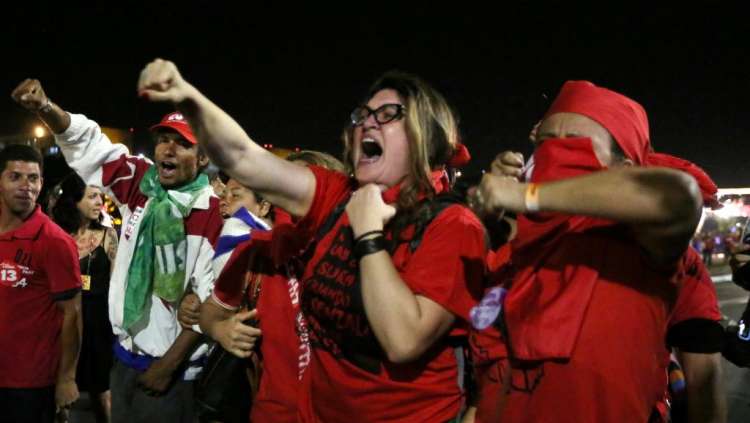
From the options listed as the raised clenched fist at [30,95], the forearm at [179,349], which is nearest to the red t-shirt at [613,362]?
the forearm at [179,349]

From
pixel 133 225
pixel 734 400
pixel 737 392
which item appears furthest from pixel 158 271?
pixel 737 392

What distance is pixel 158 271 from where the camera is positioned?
149 inches

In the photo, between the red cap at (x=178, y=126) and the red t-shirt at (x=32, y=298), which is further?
the red t-shirt at (x=32, y=298)

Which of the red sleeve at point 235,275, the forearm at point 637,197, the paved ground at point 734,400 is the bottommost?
the paved ground at point 734,400

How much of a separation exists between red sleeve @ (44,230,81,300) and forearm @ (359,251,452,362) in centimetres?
335

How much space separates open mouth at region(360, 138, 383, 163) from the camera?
2.38 meters

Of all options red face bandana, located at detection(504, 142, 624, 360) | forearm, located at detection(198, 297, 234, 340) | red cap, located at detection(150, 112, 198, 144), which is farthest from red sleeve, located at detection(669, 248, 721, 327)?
red cap, located at detection(150, 112, 198, 144)

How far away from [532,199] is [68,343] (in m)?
4.14

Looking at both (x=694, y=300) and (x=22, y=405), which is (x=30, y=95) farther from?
(x=694, y=300)

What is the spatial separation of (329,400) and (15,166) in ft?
12.3

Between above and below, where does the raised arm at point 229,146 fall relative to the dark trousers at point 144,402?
above

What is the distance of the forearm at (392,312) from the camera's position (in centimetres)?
193

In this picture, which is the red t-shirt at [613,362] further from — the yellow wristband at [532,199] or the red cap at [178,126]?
the red cap at [178,126]

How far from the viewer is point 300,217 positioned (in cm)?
240
